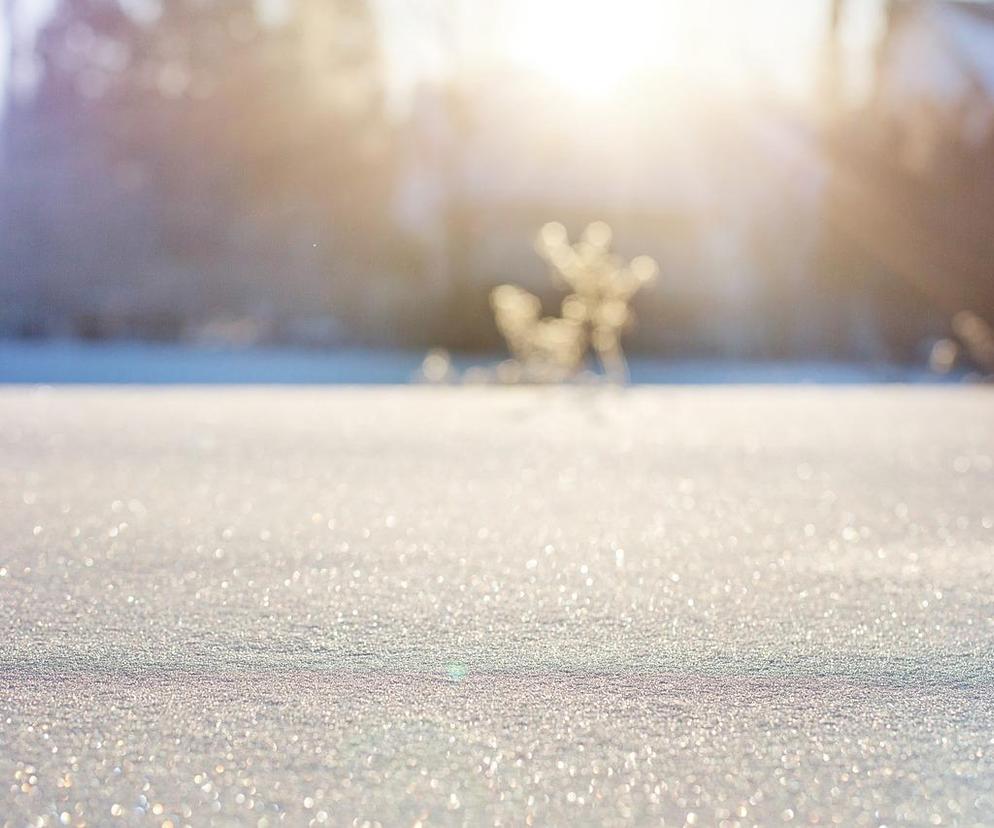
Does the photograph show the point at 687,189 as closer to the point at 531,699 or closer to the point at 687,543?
the point at 687,543

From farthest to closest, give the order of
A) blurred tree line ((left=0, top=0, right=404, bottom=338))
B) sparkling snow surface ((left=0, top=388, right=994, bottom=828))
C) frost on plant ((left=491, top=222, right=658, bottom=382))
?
blurred tree line ((left=0, top=0, right=404, bottom=338)) < frost on plant ((left=491, top=222, right=658, bottom=382)) < sparkling snow surface ((left=0, top=388, right=994, bottom=828))

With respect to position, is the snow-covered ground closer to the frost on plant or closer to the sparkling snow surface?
the frost on plant

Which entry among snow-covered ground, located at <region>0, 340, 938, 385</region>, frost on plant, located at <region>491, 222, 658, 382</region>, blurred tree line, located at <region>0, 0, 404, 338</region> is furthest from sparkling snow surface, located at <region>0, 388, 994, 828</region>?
blurred tree line, located at <region>0, 0, 404, 338</region>

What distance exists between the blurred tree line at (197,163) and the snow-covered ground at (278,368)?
2.48 metres

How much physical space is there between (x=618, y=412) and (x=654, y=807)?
21.6 feet

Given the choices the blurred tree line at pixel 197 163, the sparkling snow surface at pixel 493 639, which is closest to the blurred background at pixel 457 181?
the blurred tree line at pixel 197 163

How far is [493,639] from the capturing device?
272 centimetres

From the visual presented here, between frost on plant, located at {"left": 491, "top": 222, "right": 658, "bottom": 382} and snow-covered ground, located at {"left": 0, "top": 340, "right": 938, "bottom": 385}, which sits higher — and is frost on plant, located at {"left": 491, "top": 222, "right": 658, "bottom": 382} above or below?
above

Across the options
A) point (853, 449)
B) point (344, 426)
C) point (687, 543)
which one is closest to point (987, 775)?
point (687, 543)

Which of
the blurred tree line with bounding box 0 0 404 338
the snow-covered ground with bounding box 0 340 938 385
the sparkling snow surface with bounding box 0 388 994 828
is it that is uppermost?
the blurred tree line with bounding box 0 0 404 338

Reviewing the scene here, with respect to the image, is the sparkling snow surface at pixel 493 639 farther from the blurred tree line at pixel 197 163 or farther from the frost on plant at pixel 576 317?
the blurred tree line at pixel 197 163

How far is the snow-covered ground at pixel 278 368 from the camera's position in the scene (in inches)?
440

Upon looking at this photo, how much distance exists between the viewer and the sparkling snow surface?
187 cm

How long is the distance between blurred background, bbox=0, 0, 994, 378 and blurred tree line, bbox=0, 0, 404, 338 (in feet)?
0.12
